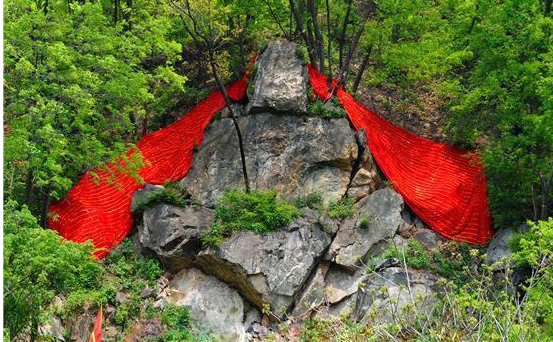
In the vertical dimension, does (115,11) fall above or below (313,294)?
above

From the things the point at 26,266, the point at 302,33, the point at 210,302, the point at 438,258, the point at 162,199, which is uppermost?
the point at 302,33

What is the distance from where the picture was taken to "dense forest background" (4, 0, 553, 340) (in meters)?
14.0

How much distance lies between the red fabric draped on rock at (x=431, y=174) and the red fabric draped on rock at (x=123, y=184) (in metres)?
3.57

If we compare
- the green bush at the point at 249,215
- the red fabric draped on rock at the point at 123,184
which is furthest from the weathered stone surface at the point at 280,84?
the green bush at the point at 249,215

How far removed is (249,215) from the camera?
17.0 meters

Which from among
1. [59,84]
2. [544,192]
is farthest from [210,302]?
[544,192]

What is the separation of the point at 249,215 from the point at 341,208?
2.51m

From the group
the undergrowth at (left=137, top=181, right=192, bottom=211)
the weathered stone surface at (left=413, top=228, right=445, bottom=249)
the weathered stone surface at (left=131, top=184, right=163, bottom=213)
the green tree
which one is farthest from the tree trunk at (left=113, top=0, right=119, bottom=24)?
the weathered stone surface at (left=413, top=228, right=445, bottom=249)

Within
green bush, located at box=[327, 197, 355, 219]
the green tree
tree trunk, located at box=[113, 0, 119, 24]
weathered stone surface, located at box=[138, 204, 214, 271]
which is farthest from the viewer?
tree trunk, located at box=[113, 0, 119, 24]

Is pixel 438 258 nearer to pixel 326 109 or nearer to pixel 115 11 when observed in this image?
pixel 326 109

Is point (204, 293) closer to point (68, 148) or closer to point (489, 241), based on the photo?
point (68, 148)

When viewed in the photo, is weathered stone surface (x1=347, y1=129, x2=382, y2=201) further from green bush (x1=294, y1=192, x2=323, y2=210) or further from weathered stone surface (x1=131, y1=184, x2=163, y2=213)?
weathered stone surface (x1=131, y1=184, x2=163, y2=213)

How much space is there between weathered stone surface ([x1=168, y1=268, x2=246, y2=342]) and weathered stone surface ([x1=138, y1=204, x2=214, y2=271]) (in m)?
0.45

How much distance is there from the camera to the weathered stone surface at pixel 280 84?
19.0m
